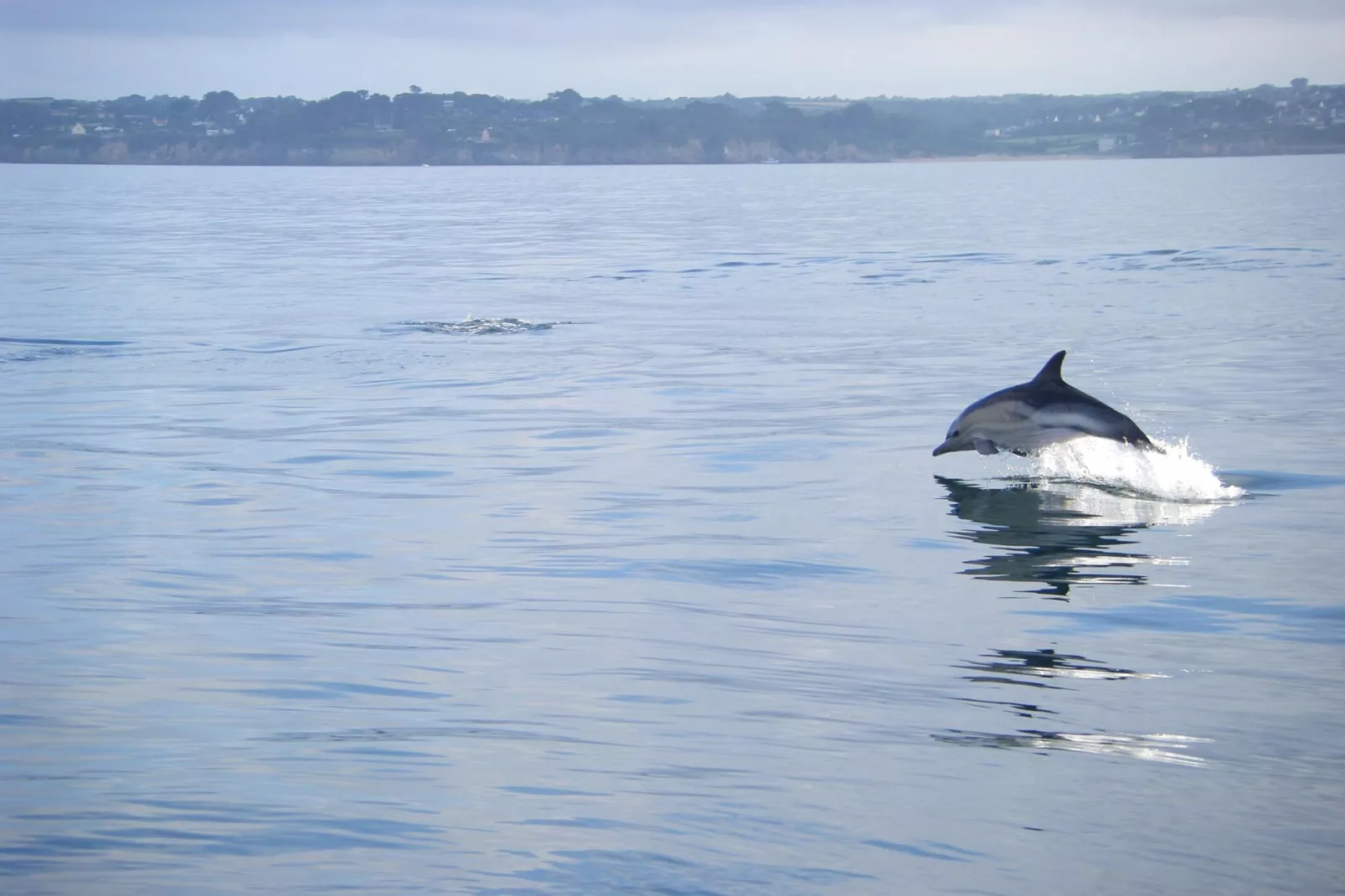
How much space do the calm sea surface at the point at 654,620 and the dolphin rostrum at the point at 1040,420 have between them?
0.52m

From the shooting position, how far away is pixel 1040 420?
15.3 meters

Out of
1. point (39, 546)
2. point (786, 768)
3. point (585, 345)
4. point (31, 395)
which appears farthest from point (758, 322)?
point (786, 768)

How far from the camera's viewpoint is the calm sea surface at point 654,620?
705 centimetres

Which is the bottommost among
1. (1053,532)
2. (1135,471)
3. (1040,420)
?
(1053,532)

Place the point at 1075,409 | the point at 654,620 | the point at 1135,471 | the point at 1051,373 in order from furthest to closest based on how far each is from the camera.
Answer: the point at 1135,471 < the point at 1051,373 < the point at 1075,409 < the point at 654,620

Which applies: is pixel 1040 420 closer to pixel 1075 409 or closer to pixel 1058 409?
pixel 1058 409

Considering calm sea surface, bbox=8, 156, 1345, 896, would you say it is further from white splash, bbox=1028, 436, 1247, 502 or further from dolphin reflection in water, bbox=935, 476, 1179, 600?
white splash, bbox=1028, 436, 1247, 502

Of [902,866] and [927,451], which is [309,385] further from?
[902,866]

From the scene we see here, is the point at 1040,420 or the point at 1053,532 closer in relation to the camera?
the point at 1053,532

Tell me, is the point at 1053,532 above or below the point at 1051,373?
below

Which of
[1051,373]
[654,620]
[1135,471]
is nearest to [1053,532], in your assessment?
[1051,373]

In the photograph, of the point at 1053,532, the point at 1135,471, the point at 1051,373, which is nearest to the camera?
the point at 1053,532

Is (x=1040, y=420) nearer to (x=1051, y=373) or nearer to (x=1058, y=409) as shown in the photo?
(x=1058, y=409)

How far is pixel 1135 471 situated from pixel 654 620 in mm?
6734
